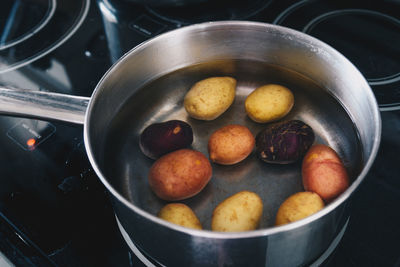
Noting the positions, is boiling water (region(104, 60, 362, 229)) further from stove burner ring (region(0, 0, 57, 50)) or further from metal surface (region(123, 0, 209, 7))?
stove burner ring (region(0, 0, 57, 50))

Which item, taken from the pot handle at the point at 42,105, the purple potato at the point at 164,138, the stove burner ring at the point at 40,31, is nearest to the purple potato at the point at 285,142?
the purple potato at the point at 164,138

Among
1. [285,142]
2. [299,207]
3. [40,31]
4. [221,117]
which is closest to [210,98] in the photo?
[221,117]

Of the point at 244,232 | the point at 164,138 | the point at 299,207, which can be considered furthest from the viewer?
the point at 164,138

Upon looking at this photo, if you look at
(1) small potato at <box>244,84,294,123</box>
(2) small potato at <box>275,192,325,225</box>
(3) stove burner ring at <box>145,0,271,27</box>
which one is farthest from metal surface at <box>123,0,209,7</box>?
(2) small potato at <box>275,192,325,225</box>

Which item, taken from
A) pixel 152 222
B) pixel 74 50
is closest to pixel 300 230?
pixel 152 222

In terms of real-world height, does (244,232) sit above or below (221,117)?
above

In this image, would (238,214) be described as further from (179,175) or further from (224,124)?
(224,124)

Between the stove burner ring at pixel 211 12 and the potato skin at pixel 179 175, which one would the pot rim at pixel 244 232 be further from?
the stove burner ring at pixel 211 12
